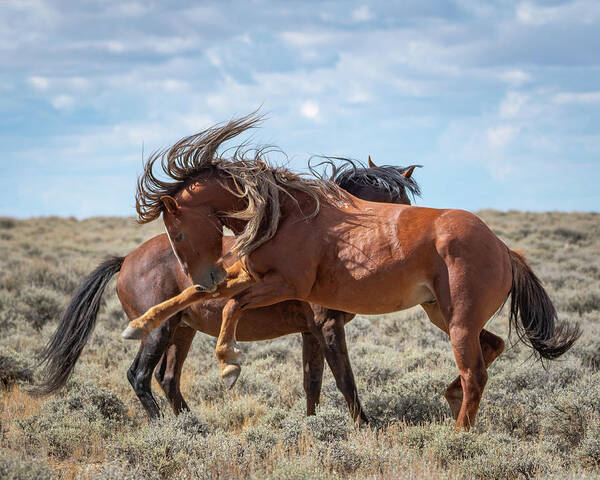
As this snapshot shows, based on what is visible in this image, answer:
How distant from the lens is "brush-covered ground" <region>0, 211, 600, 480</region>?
4551 millimetres

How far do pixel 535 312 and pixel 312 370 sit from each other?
234 cm

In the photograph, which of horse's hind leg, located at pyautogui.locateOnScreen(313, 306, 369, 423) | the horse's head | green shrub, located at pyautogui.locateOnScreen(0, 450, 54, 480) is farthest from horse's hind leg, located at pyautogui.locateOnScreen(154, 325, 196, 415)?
green shrub, located at pyautogui.locateOnScreen(0, 450, 54, 480)

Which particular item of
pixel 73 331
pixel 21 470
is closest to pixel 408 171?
pixel 73 331

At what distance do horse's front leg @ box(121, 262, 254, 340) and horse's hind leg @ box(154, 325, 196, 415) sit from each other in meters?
1.90

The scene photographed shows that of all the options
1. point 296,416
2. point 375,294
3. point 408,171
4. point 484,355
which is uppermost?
point 408,171

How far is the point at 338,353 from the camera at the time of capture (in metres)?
5.96

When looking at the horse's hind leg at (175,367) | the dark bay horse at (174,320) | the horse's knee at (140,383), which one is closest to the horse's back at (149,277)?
the dark bay horse at (174,320)

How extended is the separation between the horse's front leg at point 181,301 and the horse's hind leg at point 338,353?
1.29 meters

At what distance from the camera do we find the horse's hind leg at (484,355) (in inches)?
210

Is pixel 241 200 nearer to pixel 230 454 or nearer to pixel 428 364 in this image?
pixel 230 454

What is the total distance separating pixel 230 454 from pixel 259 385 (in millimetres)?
3112

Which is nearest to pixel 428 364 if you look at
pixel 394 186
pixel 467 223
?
pixel 394 186

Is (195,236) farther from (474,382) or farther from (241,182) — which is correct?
(474,382)

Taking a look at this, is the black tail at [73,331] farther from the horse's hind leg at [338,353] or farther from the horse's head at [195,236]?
the horse's hind leg at [338,353]
